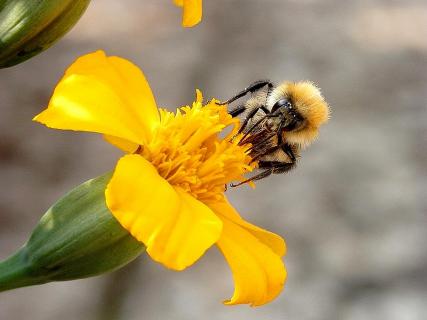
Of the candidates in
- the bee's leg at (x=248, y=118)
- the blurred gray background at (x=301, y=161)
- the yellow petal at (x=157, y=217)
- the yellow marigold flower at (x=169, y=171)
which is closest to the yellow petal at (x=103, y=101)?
the yellow marigold flower at (x=169, y=171)

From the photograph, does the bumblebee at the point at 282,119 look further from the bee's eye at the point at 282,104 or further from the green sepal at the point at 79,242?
the green sepal at the point at 79,242

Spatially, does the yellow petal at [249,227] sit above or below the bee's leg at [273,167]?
below

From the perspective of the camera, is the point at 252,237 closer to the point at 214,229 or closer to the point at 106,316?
the point at 214,229

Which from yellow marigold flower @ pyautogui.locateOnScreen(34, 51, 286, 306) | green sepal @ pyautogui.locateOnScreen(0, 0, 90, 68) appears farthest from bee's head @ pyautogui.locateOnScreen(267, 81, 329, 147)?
green sepal @ pyautogui.locateOnScreen(0, 0, 90, 68)

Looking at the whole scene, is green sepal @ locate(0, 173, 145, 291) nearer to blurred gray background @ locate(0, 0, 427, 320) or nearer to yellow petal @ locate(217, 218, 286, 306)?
yellow petal @ locate(217, 218, 286, 306)

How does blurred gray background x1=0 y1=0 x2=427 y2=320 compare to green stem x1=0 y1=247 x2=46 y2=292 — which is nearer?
green stem x1=0 y1=247 x2=46 y2=292

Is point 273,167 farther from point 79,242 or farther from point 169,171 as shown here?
point 79,242

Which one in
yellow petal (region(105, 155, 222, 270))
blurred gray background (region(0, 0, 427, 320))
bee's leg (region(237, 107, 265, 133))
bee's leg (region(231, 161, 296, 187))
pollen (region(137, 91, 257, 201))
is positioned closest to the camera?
yellow petal (region(105, 155, 222, 270))

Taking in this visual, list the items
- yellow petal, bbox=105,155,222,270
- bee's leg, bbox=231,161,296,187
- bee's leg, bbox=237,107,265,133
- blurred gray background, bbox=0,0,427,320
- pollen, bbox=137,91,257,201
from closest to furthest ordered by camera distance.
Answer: yellow petal, bbox=105,155,222,270, pollen, bbox=137,91,257,201, bee's leg, bbox=237,107,265,133, bee's leg, bbox=231,161,296,187, blurred gray background, bbox=0,0,427,320
